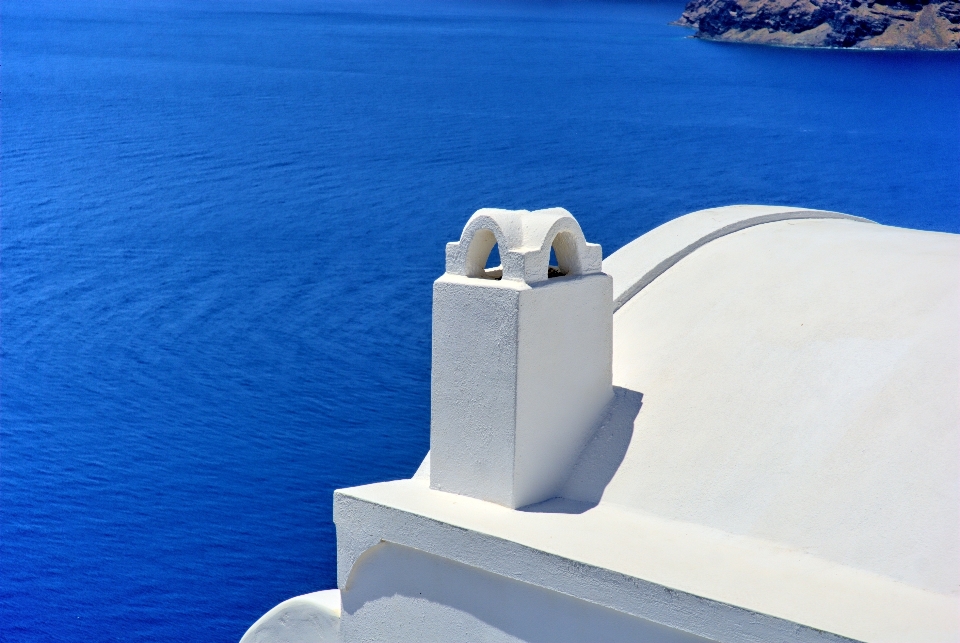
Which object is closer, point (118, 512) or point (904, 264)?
point (904, 264)

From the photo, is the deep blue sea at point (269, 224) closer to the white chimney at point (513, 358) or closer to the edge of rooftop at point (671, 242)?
the edge of rooftop at point (671, 242)

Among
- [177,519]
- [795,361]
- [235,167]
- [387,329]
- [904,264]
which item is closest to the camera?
[795,361]

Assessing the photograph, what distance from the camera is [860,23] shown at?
7838 cm

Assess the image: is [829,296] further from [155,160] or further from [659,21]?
[659,21]

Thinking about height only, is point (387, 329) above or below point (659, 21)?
below

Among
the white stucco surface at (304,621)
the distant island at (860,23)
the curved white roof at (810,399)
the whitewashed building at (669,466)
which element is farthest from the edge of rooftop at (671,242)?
the distant island at (860,23)

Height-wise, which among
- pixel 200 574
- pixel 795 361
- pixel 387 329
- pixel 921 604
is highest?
pixel 795 361

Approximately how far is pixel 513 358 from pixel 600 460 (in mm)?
747

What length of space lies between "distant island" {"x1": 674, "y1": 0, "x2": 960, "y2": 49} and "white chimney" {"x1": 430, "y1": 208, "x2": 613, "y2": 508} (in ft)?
263

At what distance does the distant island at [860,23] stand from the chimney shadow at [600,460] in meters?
80.0

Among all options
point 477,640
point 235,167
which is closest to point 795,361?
point 477,640

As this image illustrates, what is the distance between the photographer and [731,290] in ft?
19.2

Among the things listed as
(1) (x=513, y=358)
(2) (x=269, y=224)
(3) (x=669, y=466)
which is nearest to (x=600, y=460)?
(3) (x=669, y=466)

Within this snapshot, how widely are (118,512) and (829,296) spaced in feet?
45.1
